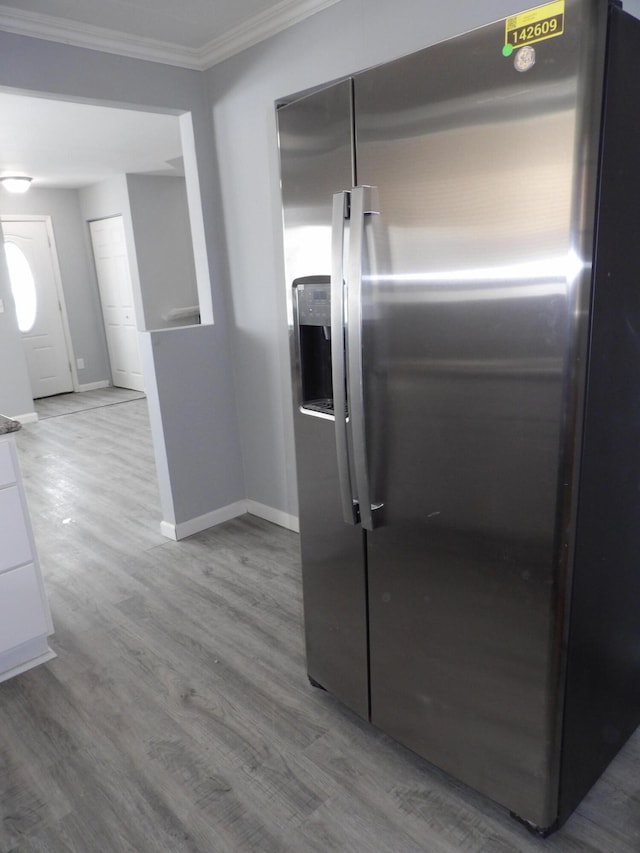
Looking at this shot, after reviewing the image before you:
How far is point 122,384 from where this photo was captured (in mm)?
7629

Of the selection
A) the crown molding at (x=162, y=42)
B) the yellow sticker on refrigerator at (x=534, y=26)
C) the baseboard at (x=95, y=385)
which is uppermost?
the crown molding at (x=162, y=42)

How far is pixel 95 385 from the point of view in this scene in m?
7.71

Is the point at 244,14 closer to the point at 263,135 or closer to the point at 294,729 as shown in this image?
the point at 263,135

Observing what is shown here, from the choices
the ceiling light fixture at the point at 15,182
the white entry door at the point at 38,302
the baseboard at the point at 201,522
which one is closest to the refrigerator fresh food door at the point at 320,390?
the baseboard at the point at 201,522

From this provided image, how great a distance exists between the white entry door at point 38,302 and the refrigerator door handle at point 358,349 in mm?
6275

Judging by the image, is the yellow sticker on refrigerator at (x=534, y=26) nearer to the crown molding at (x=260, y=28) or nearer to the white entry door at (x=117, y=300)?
the crown molding at (x=260, y=28)

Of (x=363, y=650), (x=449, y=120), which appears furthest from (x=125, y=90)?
(x=363, y=650)

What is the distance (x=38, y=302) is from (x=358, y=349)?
6.71 m

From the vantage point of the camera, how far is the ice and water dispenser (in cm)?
171

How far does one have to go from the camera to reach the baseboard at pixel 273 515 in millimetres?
3389

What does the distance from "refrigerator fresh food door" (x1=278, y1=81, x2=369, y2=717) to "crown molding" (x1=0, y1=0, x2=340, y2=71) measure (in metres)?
1.26

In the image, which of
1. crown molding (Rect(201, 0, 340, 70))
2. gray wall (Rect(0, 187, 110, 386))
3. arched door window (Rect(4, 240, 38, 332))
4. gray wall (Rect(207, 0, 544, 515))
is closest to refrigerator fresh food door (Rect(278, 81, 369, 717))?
gray wall (Rect(207, 0, 544, 515))

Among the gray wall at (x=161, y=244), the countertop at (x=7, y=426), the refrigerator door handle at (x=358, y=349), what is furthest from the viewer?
the gray wall at (x=161, y=244)

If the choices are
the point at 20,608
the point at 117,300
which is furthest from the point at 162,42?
the point at 117,300
